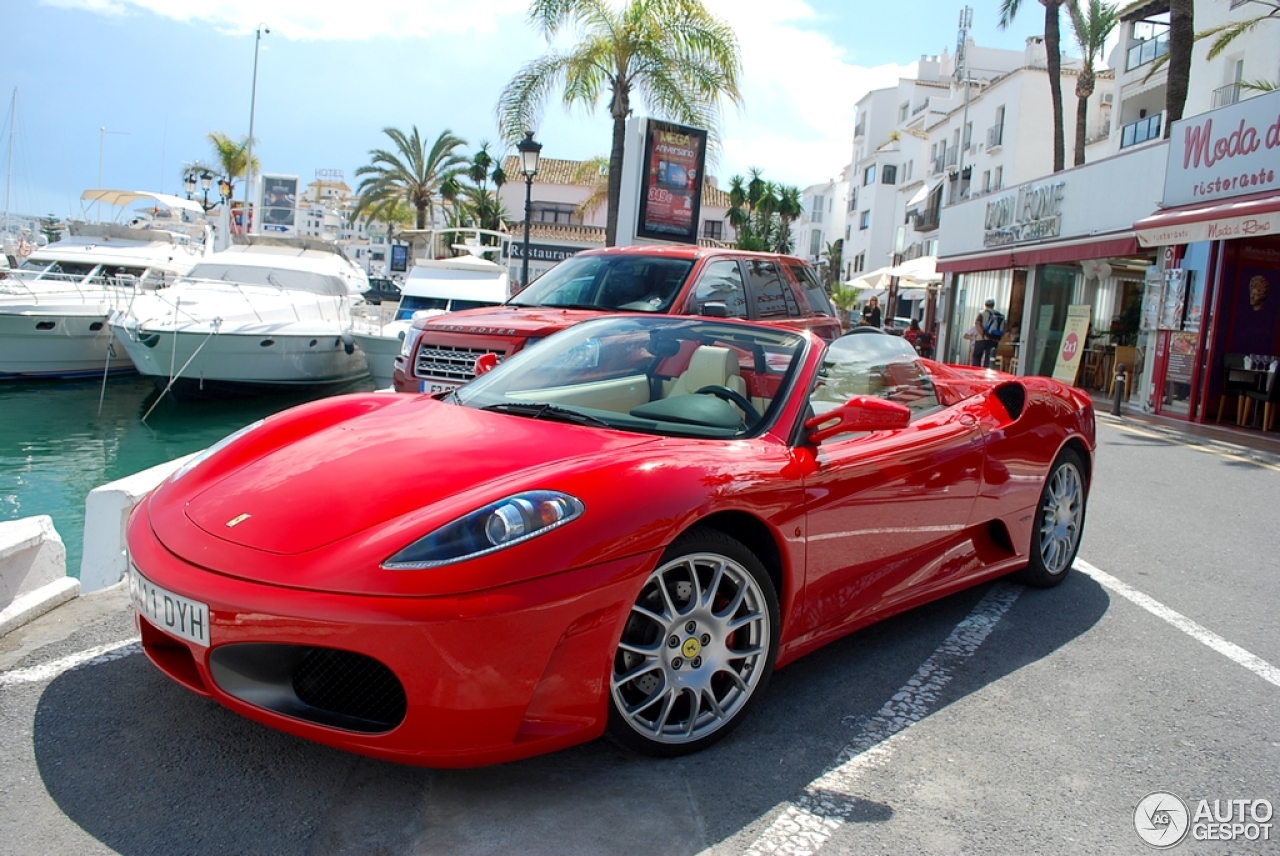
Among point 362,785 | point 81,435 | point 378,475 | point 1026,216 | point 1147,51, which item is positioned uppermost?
point 1147,51

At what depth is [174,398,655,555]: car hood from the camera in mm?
2555

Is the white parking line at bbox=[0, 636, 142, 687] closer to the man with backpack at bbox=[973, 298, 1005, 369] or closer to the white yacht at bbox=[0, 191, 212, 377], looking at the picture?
the white yacht at bbox=[0, 191, 212, 377]

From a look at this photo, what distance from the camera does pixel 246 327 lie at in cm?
1536

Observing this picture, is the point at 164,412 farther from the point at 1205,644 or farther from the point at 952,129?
the point at 952,129

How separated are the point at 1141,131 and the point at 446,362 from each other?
1293 inches

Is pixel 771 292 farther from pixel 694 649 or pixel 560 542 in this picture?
pixel 560 542

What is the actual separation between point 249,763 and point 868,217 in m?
63.5

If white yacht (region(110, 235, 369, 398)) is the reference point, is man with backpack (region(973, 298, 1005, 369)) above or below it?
above

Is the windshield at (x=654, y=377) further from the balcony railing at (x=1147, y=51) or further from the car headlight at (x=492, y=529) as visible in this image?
the balcony railing at (x=1147, y=51)

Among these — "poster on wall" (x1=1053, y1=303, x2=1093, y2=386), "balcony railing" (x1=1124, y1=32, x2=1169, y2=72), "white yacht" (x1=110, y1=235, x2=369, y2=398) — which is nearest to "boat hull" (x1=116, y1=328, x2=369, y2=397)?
"white yacht" (x1=110, y1=235, x2=369, y2=398)

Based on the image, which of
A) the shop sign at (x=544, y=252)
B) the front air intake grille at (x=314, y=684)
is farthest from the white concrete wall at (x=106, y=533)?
the shop sign at (x=544, y=252)

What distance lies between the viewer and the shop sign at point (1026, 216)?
19891 mm

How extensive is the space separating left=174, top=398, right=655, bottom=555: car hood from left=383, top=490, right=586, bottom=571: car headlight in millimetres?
41

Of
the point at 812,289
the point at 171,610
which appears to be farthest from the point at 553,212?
the point at 171,610
